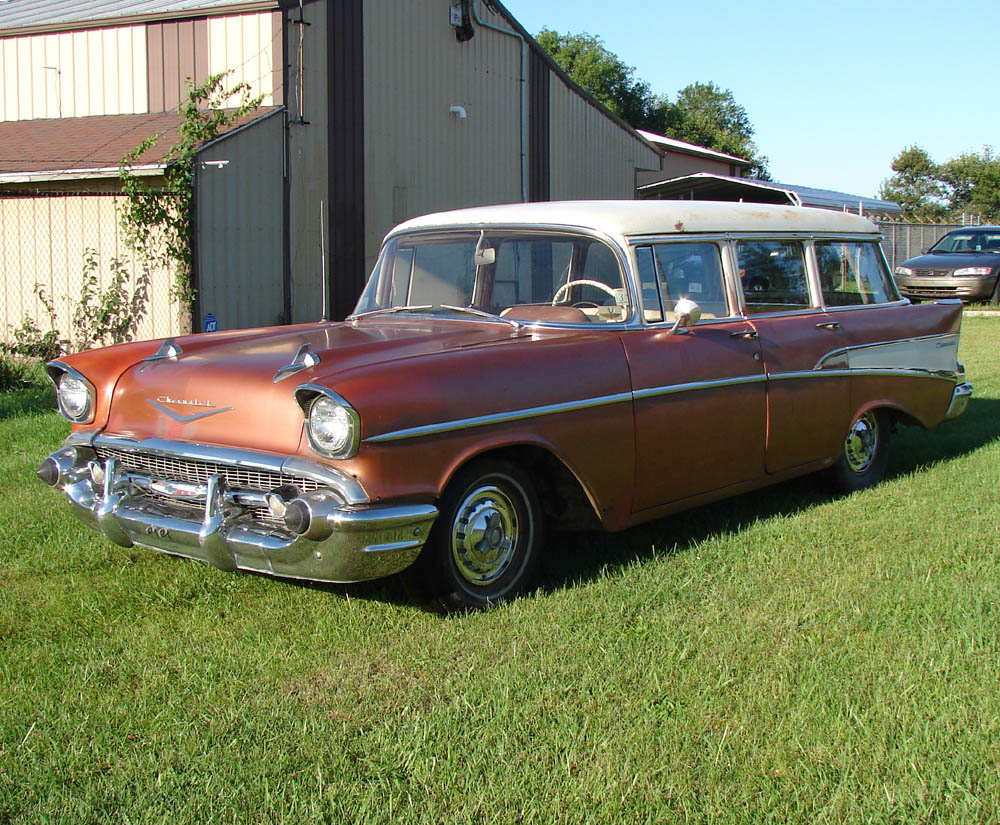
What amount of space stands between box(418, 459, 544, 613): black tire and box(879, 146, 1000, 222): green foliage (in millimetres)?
53982

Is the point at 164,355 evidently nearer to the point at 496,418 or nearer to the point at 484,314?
the point at 484,314

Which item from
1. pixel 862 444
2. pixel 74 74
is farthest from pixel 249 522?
pixel 74 74

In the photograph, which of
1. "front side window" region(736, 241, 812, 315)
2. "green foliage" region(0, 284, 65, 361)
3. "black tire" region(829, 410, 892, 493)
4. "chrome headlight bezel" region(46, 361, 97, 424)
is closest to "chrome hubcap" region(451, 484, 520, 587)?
"chrome headlight bezel" region(46, 361, 97, 424)

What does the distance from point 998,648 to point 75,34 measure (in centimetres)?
1371

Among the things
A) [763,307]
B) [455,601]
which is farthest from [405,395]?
[763,307]

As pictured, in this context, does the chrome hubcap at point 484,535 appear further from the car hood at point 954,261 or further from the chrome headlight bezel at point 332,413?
the car hood at point 954,261

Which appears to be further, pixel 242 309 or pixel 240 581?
pixel 242 309

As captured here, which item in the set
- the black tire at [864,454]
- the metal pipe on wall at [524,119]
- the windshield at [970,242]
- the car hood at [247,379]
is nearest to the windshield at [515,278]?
the car hood at [247,379]

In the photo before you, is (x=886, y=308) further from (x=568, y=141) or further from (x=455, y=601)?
(x=568, y=141)

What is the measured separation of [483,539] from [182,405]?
1.27 meters

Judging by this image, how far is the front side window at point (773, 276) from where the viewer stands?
549 centimetres

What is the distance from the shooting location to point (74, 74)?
45.4 feet

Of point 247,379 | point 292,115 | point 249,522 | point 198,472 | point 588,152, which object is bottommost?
point 249,522

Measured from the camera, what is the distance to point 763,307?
218 inches
